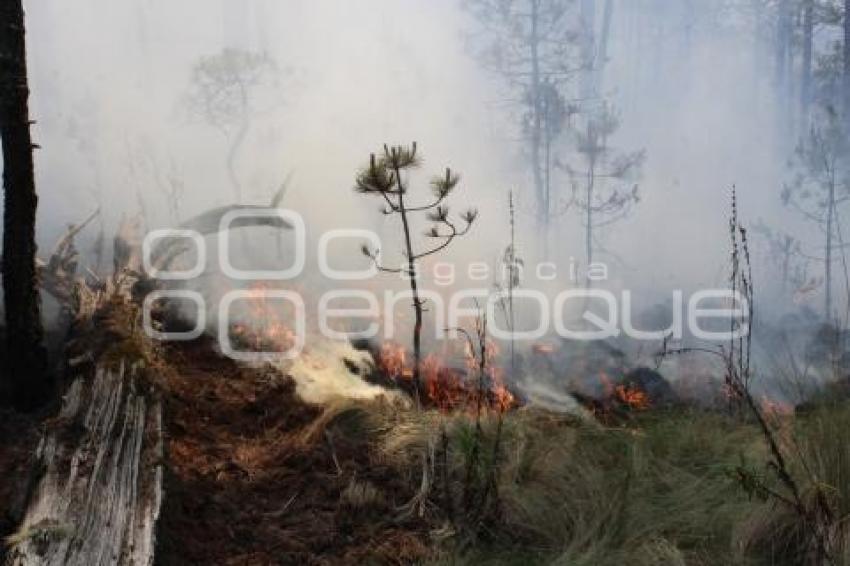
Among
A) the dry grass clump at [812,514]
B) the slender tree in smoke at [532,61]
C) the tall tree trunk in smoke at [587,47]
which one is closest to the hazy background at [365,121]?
the slender tree in smoke at [532,61]

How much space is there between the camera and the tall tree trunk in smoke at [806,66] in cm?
2580

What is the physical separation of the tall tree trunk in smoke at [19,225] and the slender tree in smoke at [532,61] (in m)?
19.4

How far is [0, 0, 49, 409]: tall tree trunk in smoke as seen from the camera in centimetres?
477

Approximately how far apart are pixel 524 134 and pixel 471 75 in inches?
126

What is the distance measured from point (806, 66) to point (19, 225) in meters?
27.7

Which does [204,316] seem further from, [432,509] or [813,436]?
[813,436]

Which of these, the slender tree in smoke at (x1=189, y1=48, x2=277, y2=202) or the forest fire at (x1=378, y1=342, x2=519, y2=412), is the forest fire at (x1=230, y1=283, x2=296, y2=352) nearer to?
the forest fire at (x1=378, y1=342, x2=519, y2=412)

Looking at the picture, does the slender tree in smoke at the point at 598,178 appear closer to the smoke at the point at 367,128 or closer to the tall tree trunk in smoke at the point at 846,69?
the smoke at the point at 367,128

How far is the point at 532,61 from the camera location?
24.4 metres

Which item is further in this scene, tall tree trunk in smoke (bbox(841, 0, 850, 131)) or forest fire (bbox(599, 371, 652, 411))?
tall tree trunk in smoke (bbox(841, 0, 850, 131))

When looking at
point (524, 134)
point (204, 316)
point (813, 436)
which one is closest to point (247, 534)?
point (813, 436)

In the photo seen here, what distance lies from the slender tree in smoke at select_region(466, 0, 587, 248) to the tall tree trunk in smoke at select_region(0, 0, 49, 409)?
1941cm

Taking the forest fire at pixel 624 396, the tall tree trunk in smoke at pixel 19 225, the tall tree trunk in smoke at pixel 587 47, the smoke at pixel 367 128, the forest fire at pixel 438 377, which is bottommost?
the forest fire at pixel 624 396

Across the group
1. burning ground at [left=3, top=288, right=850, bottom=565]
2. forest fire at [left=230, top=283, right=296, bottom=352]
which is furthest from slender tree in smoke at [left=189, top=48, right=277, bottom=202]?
burning ground at [left=3, top=288, right=850, bottom=565]
